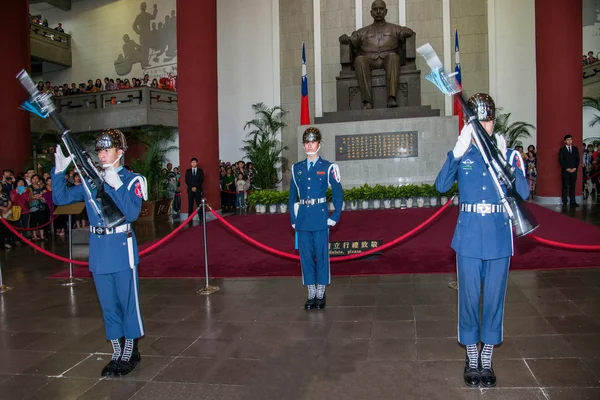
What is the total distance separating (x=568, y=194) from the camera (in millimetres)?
10461

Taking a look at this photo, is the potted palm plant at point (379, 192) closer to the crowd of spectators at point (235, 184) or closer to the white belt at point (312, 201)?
the crowd of spectators at point (235, 184)

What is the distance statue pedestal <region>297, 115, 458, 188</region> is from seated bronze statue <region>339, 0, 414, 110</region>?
0.56 metres

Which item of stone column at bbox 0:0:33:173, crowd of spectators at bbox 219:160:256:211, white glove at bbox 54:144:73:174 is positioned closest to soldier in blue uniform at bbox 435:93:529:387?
white glove at bbox 54:144:73:174

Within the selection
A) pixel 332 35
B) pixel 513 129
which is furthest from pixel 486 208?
pixel 332 35

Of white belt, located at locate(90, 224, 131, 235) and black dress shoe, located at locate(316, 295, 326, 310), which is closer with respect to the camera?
white belt, located at locate(90, 224, 131, 235)

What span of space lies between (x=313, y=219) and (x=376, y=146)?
6.96 metres

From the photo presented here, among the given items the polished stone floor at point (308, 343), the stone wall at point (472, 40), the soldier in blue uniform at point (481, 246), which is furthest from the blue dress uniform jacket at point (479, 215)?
the stone wall at point (472, 40)

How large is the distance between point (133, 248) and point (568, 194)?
32.5 ft

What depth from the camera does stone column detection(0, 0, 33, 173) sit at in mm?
12609

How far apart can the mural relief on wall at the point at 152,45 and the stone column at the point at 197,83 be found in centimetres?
657

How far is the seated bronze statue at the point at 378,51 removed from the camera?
10766mm

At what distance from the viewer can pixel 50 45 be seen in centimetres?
1798

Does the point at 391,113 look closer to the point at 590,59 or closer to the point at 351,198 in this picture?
the point at 351,198

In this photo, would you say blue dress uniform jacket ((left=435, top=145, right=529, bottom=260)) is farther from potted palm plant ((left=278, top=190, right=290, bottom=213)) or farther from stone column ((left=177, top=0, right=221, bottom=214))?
stone column ((left=177, top=0, right=221, bottom=214))
